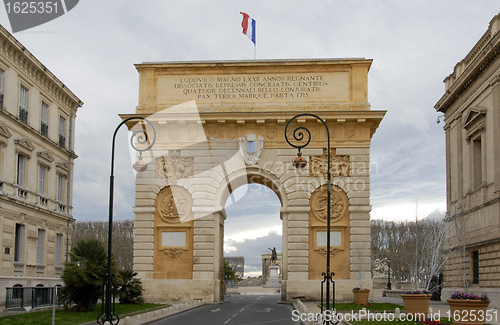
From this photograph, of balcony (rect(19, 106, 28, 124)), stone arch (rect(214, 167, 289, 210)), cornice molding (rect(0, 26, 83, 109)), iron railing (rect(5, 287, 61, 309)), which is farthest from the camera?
stone arch (rect(214, 167, 289, 210))

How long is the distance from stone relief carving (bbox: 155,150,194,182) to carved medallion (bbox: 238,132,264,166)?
3619 mm

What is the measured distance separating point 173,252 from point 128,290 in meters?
5.23

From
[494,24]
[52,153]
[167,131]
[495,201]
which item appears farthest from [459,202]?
[52,153]

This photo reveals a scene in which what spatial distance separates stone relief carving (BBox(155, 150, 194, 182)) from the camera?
3738 cm

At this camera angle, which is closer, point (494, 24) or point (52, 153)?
point (494, 24)

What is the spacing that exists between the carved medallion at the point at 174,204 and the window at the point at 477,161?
66.4 feet

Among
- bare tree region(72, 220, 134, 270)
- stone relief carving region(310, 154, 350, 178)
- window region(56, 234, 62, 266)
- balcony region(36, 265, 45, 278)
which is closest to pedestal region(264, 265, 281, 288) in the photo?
bare tree region(72, 220, 134, 270)

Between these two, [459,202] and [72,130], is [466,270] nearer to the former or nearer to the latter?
[459,202]

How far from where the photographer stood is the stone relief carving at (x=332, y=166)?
3675cm

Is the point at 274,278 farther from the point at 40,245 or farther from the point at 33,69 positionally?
the point at 33,69

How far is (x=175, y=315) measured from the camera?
89.0 ft

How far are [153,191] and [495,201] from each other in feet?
71.3

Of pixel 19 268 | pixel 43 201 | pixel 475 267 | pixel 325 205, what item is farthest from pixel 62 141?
pixel 475 267

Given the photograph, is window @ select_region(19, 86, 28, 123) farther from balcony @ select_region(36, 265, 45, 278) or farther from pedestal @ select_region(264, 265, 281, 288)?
pedestal @ select_region(264, 265, 281, 288)
